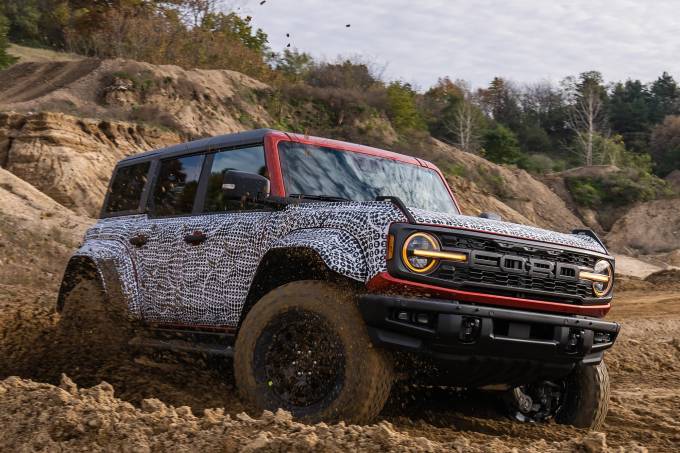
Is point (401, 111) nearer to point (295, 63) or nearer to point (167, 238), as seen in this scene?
point (295, 63)

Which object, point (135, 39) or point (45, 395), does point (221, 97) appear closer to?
point (135, 39)

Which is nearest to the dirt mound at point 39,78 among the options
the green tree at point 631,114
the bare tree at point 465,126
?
the bare tree at point 465,126

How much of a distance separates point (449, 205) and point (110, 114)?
17.8 meters

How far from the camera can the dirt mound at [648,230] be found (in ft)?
104

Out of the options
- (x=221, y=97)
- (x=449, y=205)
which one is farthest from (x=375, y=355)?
(x=221, y=97)

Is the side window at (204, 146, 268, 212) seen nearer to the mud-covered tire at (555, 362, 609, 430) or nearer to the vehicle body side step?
the vehicle body side step

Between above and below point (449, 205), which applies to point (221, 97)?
above

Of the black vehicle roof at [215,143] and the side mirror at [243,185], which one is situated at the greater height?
the black vehicle roof at [215,143]

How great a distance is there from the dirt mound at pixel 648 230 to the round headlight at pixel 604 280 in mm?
27716

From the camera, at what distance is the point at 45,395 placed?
405cm

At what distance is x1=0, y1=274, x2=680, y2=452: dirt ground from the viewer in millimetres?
3377

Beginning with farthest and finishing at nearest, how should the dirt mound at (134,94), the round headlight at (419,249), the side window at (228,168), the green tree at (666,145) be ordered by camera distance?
the green tree at (666,145) → the dirt mound at (134,94) → the side window at (228,168) → the round headlight at (419,249)

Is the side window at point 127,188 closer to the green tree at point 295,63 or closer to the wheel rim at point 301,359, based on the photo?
the wheel rim at point 301,359

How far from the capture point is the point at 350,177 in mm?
5246
